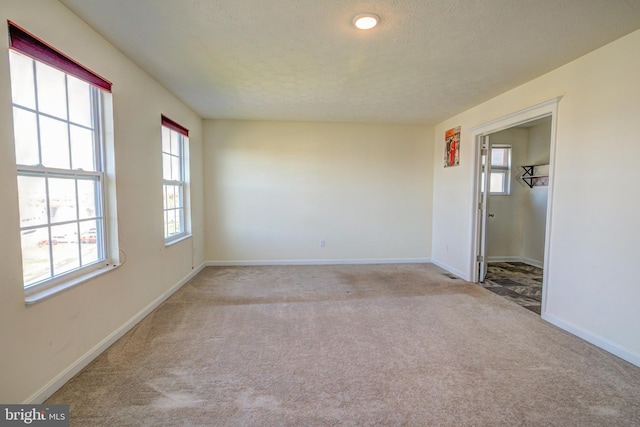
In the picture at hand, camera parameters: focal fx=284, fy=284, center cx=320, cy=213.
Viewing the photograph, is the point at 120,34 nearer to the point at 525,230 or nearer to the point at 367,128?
the point at 367,128

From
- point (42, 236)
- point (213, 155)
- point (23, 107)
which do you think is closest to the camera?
point (23, 107)

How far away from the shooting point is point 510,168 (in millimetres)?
5289

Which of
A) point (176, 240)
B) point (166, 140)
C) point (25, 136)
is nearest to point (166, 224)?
point (176, 240)

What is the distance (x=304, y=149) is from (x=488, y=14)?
339 centimetres

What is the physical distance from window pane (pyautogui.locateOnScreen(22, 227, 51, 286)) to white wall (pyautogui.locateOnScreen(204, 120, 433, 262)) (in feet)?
10.1

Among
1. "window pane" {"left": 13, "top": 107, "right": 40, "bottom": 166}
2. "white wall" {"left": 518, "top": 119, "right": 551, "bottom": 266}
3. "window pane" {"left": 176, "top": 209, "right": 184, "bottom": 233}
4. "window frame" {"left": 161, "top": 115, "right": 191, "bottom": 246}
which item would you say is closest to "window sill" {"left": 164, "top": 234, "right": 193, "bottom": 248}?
"window frame" {"left": 161, "top": 115, "right": 191, "bottom": 246}

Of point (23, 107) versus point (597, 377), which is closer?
point (23, 107)

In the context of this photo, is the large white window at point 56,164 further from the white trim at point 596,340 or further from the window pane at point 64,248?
the white trim at point 596,340

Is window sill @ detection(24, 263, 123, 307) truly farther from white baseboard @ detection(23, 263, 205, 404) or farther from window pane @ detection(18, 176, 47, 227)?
white baseboard @ detection(23, 263, 205, 404)

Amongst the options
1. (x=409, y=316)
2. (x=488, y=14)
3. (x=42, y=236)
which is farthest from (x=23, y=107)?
(x=409, y=316)

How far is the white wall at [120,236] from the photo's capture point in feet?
5.01

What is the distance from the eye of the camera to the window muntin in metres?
1.69

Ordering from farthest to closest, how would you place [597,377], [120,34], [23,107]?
[120,34] < [597,377] < [23,107]

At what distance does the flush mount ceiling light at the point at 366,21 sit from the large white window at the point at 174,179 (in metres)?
2.48
